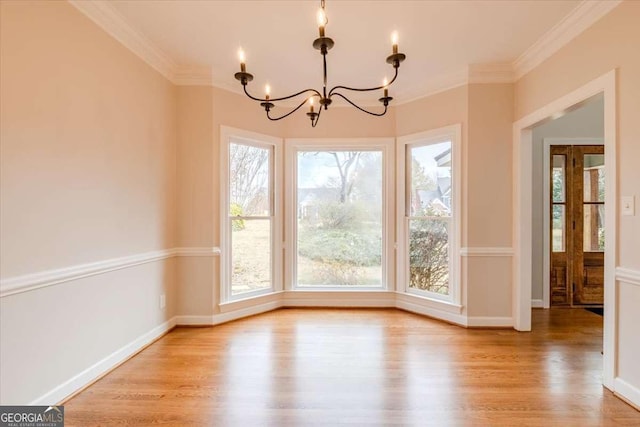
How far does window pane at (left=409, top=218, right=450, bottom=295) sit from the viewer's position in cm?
349

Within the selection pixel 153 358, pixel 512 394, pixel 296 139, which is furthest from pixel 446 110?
pixel 153 358

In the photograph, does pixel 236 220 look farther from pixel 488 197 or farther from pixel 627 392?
pixel 627 392

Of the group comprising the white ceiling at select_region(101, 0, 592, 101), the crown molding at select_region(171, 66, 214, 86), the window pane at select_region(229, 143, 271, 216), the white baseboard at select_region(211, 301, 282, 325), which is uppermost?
the white ceiling at select_region(101, 0, 592, 101)

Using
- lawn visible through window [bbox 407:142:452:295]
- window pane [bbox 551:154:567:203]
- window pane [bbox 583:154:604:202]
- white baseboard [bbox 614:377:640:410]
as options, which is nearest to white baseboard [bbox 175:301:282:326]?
lawn visible through window [bbox 407:142:452:295]

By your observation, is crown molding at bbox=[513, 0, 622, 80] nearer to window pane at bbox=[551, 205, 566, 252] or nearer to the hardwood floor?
window pane at bbox=[551, 205, 566, 252]

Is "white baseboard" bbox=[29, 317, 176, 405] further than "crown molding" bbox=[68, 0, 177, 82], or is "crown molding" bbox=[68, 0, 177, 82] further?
"crown molding" bbox=[68, 0, 177, 82]

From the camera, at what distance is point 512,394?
201 cm

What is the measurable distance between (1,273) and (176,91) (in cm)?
224

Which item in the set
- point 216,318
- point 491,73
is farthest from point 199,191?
point 491,73

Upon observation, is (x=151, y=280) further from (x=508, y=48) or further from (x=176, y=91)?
(x=508, y=48)

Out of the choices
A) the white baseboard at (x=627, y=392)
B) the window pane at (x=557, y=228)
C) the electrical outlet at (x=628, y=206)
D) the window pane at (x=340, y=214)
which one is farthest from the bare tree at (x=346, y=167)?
the white baseboard at (x=627, y=392)

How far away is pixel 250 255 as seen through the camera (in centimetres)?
359

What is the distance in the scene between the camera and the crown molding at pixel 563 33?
2.13 meters

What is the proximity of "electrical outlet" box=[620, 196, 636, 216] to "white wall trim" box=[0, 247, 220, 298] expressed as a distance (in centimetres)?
361
